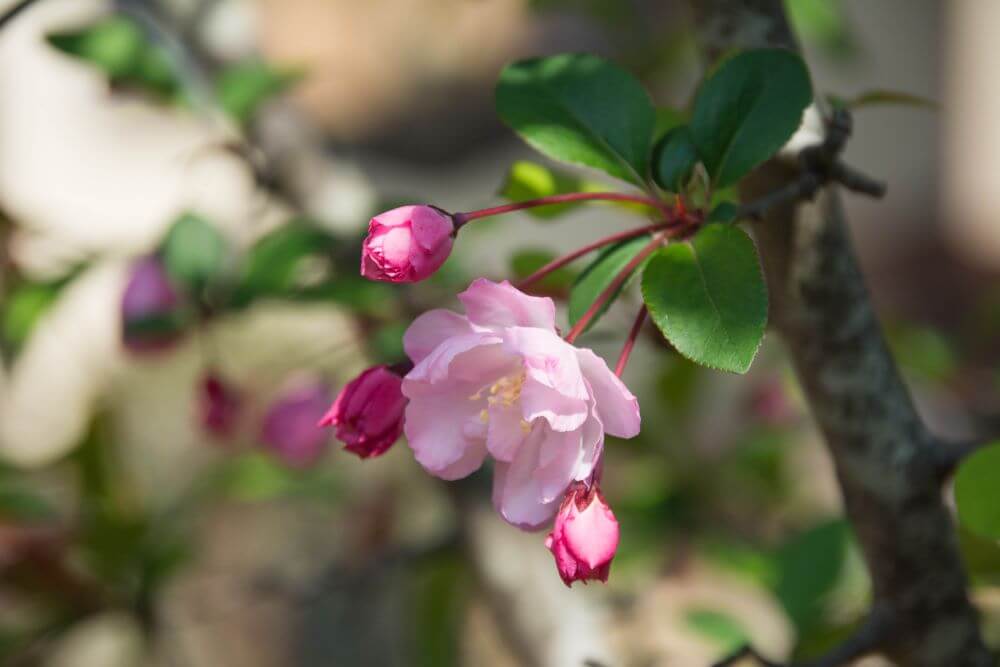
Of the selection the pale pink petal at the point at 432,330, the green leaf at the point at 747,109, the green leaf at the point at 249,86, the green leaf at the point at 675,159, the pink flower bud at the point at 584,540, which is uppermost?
the green leaf at the point at 747,109

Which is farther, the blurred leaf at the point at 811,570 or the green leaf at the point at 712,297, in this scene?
the blurred leaf at the point at 811,570

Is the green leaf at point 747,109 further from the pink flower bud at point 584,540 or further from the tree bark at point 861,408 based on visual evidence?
the pink flower bud at point 584,540

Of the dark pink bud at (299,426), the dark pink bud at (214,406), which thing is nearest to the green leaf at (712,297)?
the dark pink bud at (214,406)

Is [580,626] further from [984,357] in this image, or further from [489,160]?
[489,160]

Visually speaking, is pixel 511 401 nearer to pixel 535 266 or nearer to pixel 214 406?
pixel 535 266

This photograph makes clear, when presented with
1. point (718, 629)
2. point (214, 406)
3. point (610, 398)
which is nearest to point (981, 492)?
point (610, 398)
